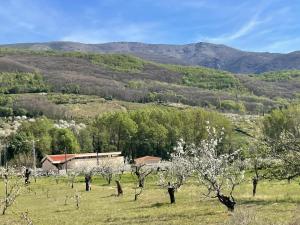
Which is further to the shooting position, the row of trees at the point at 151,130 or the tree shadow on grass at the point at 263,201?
the row of trees at the point at 151,130

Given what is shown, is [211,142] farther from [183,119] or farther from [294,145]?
[183,119]

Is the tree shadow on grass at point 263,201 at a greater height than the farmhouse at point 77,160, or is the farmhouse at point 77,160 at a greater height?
the tree shadow on grass at point 263,201

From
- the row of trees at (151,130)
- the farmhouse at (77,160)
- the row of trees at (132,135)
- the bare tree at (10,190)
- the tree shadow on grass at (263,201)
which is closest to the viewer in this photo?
the tree shadow on grass at (263,201)

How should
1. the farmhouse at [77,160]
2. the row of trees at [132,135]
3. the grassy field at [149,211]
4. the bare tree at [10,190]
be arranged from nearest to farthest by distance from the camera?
the grassy field at [149,211]
the bare tree at [10,190]
the farmhouse at [77,160]
the row of trees at [132,135]

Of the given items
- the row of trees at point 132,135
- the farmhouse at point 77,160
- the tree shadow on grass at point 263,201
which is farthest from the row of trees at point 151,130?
the tree shadow on grass at point 263,201

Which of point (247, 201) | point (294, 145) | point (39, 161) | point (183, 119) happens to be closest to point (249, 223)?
point (294, 145)

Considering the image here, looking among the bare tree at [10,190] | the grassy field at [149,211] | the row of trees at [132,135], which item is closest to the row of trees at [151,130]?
the row of trees at [132,135]

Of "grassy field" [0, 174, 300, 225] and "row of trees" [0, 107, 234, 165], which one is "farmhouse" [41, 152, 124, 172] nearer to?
"row of trees" [0, 107, 234, 165]

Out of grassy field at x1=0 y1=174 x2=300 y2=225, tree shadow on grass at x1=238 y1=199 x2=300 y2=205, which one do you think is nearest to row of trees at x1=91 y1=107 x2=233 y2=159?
grassy field at x1=0 y1=174 x2=300 y2=225

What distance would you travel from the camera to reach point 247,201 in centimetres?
4181

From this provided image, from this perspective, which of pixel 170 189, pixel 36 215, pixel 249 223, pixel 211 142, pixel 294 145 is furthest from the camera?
pixel 170 189

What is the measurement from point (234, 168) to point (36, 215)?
16.9m

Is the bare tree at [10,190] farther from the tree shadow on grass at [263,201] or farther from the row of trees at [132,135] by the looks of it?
the row of trees at [132,135]

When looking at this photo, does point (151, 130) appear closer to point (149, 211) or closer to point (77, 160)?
point (77, 160)
